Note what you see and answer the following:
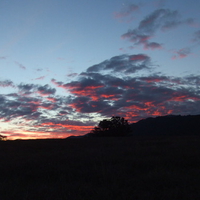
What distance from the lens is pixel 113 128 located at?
71562 millimetres

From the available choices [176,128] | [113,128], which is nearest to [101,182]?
[113,128]

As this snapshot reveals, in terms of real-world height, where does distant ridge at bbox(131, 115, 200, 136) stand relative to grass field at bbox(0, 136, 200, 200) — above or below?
above

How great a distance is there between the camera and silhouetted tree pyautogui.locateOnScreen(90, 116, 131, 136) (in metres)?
69.9

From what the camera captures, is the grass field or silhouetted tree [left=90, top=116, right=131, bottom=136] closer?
the grass field

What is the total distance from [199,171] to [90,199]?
471cm

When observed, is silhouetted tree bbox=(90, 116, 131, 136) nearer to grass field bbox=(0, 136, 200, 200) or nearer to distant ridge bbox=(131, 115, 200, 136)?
distant ridge bbox=(131, 115, 200, 136)

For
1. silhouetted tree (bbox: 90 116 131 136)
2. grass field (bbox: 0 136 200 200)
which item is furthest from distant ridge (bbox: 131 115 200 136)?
grass field (bbox: 0 136 200 200)

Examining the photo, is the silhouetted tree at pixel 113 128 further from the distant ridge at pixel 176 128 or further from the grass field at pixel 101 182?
the grass field at pixel 101 182

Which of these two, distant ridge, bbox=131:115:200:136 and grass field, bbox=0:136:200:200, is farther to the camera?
distant ridge, bbox=131:115:200:136

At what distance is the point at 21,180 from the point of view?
822 centimetres

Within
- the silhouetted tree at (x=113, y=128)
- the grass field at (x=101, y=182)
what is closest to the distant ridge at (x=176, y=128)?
the silhouetted tree at (x=113, y=128)

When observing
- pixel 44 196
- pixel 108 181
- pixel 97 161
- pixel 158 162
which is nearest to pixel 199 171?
pixel 158 162

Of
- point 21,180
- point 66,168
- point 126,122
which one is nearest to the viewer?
point 21,180

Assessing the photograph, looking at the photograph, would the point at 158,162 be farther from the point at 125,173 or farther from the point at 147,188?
the point at 147,188
